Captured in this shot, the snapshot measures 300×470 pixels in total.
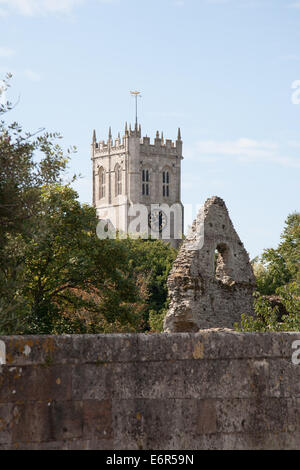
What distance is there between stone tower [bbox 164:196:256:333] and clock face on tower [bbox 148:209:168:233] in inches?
5480

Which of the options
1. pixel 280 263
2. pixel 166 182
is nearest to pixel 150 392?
pixel 280 263

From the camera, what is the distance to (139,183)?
165000mm

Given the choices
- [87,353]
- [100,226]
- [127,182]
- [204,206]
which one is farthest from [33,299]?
[127,182]

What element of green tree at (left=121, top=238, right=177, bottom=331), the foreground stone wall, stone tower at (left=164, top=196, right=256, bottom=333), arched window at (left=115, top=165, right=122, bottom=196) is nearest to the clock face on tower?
arched window at (left=115, top=165, right=122, bottom=196)

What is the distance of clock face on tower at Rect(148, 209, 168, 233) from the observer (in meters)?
164

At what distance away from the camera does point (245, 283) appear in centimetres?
2436

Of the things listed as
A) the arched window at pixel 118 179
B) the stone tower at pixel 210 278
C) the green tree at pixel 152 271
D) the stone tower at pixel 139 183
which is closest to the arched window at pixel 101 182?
the stone tower at pixel 139 183

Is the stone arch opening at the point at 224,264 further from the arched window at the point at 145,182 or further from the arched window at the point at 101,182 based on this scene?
the arched window at the point at 101,182

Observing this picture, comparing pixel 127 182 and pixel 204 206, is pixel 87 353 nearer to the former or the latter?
pixel 204 206

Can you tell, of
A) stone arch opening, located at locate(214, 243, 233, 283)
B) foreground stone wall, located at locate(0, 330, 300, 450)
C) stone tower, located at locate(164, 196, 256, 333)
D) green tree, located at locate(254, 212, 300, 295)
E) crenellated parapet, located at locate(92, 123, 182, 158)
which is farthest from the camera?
crenellated parapet, located at locate(92, 123, 182, 158)

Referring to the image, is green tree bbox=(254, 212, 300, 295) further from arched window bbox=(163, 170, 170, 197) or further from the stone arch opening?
arched window bbox=(163, 170, 170, 197)

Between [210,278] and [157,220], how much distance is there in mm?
142587

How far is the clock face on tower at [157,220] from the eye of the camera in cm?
16438

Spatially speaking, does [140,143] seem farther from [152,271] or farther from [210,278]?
[210,278]
